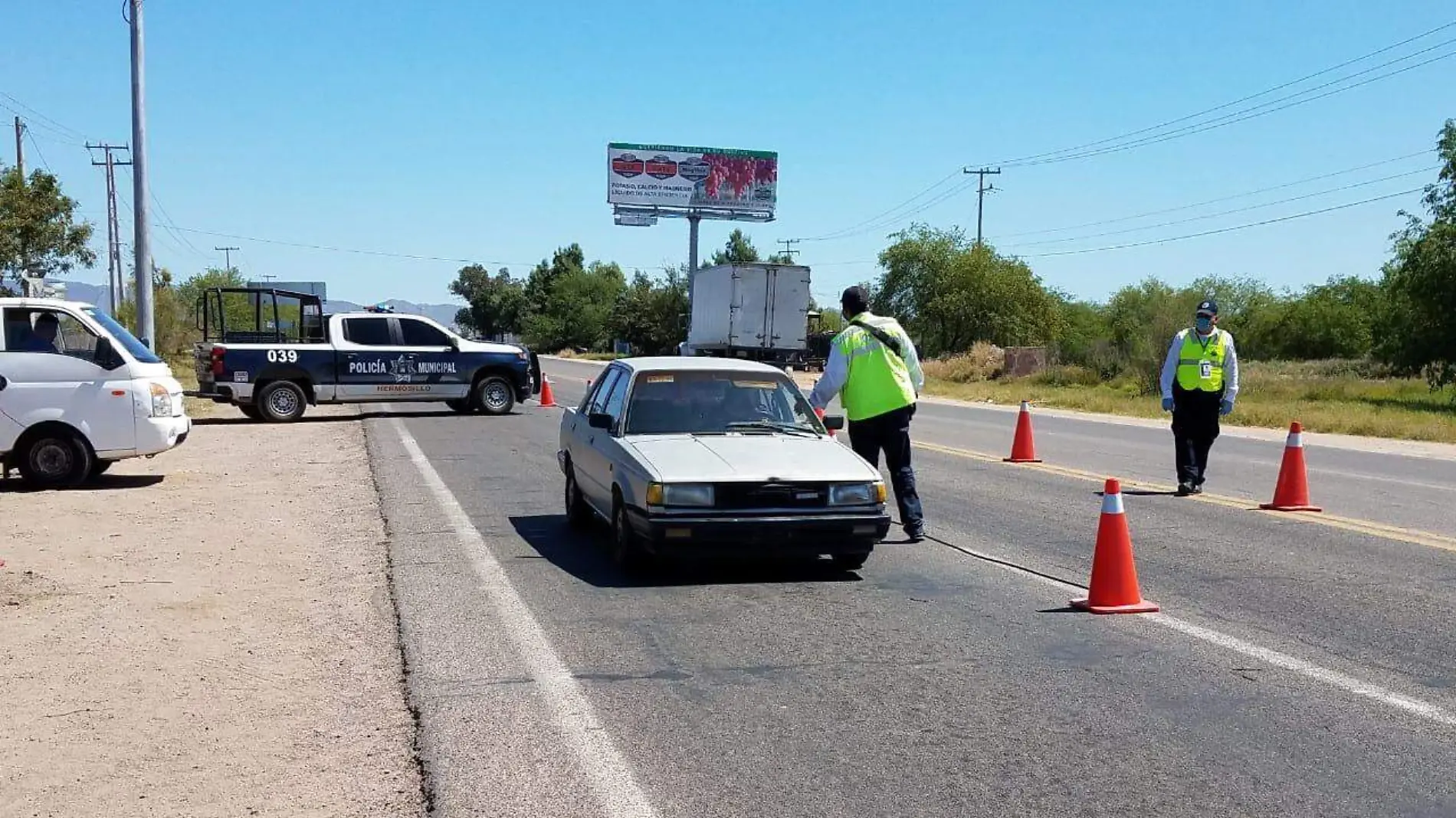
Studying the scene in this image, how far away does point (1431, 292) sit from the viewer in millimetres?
36969

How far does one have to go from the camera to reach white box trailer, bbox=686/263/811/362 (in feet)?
130

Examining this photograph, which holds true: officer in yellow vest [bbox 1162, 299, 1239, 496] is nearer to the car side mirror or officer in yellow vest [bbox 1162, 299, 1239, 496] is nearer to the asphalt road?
the asphalt road

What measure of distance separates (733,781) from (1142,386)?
36.1 meters

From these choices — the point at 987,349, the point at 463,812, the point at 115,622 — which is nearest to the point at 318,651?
the point at 115,622

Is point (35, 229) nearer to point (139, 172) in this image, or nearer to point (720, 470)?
point (139, 172)

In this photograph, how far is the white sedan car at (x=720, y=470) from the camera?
7.88m

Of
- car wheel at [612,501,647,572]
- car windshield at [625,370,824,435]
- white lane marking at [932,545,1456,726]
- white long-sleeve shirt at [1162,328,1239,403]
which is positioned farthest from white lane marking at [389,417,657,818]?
white long-sleeve shirt at [1162,328,1239,403]

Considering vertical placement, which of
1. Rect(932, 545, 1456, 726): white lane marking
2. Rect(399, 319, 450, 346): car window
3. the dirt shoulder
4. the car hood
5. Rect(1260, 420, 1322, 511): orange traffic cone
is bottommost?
the dirt shoulder

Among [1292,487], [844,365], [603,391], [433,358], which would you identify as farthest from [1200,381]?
[433,358]

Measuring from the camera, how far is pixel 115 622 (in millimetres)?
7254

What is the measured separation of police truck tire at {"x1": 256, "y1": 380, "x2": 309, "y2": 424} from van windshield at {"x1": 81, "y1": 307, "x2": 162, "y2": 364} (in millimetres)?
9122

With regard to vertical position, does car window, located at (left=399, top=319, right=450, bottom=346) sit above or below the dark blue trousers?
above

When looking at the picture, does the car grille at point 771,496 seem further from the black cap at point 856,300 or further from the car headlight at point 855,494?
the black cap at point 856,300

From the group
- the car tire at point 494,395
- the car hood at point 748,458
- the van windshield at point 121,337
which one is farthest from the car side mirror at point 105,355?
the car tire at point 494,395
